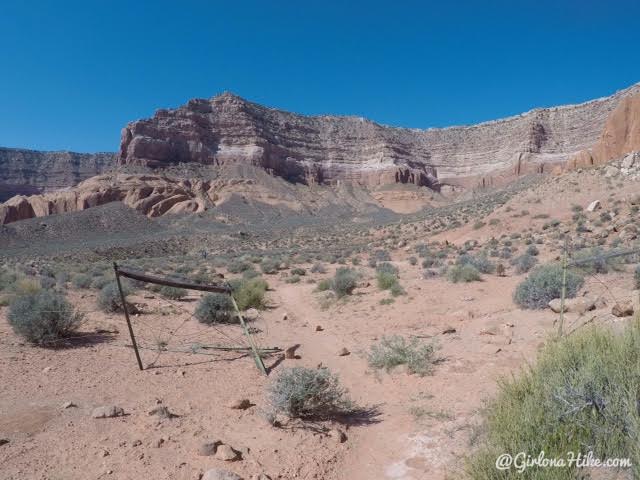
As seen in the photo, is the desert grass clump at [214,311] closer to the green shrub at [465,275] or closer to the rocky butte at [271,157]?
the green shrub at [465,275]

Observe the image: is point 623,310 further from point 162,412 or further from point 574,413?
point 162,412

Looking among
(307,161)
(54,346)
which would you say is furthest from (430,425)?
(307,161)

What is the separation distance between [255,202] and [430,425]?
6853cm

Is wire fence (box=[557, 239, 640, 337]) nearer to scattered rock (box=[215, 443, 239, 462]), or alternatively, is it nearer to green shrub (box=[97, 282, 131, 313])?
scattered rock (box=[215, 443, 239, 462])

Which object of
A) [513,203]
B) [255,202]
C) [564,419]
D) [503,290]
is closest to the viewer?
[564,419]

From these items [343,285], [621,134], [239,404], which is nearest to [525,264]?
[343,285]

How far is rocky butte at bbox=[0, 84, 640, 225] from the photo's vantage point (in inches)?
2689

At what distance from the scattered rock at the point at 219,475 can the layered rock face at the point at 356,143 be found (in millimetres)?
81285

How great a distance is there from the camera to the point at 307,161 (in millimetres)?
90562

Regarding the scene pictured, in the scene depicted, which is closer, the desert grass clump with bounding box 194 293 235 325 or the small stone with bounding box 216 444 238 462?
the small stone with bounding box 216 444 238 462

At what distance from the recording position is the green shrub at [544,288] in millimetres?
8281

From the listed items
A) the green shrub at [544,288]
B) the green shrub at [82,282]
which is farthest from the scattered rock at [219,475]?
the green shrub at [82,282]

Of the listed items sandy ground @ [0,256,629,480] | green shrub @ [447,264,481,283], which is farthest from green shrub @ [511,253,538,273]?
sandy ground @ [0,256,629,480]

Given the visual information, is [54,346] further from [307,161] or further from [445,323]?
[307,161]
